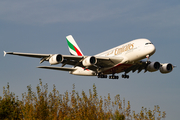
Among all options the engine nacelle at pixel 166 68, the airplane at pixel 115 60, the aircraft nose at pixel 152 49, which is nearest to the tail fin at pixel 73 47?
the airplane at pixel 115 60

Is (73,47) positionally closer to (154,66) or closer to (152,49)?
(154,66)

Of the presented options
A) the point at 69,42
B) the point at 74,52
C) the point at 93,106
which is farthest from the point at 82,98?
the point at 69,42

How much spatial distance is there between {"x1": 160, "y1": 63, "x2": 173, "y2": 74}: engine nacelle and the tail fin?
1466 centimetres

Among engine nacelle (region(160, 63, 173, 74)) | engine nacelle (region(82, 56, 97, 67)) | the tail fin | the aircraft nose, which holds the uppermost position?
the tail fin

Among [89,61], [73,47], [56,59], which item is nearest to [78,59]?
[89,61]

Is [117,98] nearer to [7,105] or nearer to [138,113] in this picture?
[138,113]

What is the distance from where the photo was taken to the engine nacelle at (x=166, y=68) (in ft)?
146

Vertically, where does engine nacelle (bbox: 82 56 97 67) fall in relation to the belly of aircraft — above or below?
above

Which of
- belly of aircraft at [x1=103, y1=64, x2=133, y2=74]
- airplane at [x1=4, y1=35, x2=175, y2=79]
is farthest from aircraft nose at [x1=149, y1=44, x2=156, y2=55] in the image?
belly of aircraft at [x1=103, y1=64, x2=133, y2=74]

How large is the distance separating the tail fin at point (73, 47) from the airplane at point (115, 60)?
685cm

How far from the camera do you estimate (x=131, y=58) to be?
37.3 m

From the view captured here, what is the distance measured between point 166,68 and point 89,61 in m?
14.2

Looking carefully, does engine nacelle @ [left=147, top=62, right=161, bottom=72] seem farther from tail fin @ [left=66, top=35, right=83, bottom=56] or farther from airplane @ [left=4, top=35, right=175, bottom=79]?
tail fin @ [left=66, top=35, right=83, bottom=56]

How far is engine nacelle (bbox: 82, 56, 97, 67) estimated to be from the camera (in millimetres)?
36969
